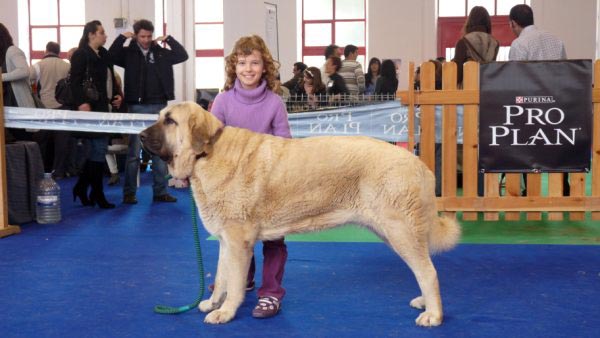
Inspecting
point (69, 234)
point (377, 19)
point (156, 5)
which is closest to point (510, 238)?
point (69, 234)

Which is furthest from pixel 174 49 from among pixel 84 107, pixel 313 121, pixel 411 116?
pixel 411 116

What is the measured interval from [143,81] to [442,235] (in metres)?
4.95

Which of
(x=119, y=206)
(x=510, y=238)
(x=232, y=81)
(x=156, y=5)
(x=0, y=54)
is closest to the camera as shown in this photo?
(x=232, y=81)

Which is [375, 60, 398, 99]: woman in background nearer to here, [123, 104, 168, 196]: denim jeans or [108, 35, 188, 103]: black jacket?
[108, 35, 188, 103]: black jacket

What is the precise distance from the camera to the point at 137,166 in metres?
7.79

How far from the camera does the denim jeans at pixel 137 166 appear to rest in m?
7.65

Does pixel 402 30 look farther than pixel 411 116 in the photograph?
Yes

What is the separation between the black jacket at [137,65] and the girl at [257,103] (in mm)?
4014

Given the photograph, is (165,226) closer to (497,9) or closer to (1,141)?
(1,141)

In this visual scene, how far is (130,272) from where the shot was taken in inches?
178

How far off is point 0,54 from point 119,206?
2.00m

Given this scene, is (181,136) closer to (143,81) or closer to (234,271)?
(234,271)

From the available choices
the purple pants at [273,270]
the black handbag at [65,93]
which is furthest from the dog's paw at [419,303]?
the black handbag at [65,93]

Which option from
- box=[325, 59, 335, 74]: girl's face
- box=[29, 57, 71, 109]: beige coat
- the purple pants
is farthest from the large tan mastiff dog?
box=[29, 57, 71, 109]: beige coat
